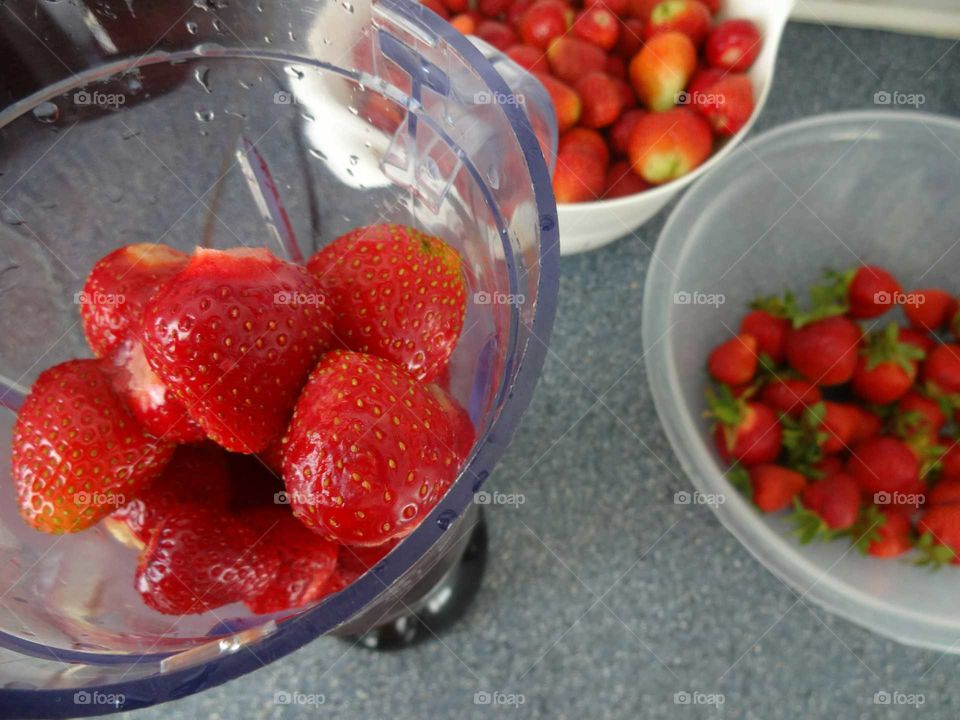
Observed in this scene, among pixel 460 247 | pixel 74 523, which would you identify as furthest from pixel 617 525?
pixel 74 523

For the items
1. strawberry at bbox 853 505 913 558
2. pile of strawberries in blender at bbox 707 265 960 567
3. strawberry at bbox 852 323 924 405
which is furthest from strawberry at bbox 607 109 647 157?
strawberry at bbox 853 505 913 558

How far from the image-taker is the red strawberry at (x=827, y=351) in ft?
2.46

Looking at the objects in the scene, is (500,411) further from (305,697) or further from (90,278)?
(305,697)

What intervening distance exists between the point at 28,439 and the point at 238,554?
0.14 m

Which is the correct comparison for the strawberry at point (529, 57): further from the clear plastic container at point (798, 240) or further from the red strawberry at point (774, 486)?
the red strawberry at point (774, 486)

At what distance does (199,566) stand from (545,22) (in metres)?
0.65

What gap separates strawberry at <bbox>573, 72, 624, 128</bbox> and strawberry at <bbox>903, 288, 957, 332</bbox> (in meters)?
0.37

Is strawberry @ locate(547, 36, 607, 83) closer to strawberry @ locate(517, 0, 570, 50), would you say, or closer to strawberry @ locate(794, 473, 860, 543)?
strawberry @ locate(517, 0, 570, 50)

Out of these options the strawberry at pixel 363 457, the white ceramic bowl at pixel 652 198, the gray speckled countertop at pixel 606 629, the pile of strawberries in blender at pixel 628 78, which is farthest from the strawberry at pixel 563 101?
the strawberry at pixel 363 457

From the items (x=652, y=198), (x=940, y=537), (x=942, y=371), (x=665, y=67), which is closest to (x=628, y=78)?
(x=665, y=67)

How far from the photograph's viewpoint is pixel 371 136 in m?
0.52

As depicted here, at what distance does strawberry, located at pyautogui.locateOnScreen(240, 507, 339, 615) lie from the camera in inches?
16.5

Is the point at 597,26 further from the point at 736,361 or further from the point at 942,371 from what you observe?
the point at 942,371

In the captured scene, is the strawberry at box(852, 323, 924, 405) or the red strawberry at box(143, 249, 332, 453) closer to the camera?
the red strawberry at box(143, 249, 332, 453)
